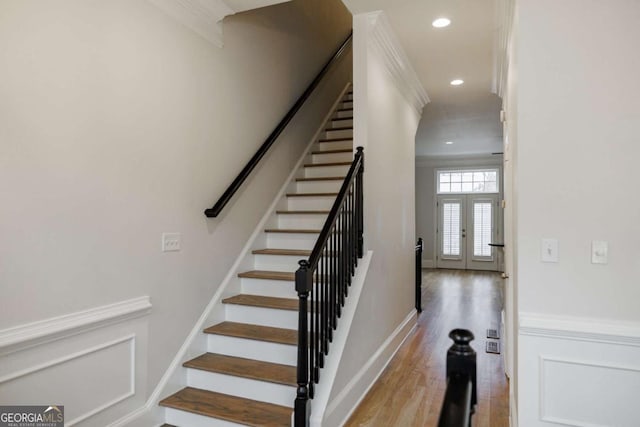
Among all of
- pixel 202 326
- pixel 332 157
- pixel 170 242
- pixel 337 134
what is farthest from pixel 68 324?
pixel 337 134

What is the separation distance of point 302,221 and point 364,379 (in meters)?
1.50

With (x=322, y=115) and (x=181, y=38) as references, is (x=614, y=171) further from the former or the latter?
(x=322, y=115)

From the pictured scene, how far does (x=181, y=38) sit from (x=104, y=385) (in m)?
2.16

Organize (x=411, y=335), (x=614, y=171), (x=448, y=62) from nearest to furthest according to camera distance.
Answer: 1. (x=614, y=171)
2. (x=448, y=62)
3. (x=411, y=335)

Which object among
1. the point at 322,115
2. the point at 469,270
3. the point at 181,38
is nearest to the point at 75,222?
the point at 181,38

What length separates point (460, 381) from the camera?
0.95 meters

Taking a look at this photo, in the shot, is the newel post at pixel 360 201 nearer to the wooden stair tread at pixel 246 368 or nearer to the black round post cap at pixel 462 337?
the wooden stair tread at pixel 246 368

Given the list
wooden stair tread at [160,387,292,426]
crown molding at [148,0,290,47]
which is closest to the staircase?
wooden stair tread at [160,387,292,426]

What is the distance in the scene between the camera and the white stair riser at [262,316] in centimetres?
284

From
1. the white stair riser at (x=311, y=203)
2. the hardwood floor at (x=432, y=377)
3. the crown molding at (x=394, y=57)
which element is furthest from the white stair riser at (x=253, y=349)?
the crown molding at (x=394, y=57)

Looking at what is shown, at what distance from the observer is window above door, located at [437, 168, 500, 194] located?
1020 cm

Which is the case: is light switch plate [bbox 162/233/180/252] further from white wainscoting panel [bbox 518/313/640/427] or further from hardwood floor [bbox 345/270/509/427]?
white wainscoting panel [bbox 518/313/640/427]

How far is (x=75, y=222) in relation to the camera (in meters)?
1.90

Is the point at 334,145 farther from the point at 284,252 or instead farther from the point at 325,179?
the point at 284,252
